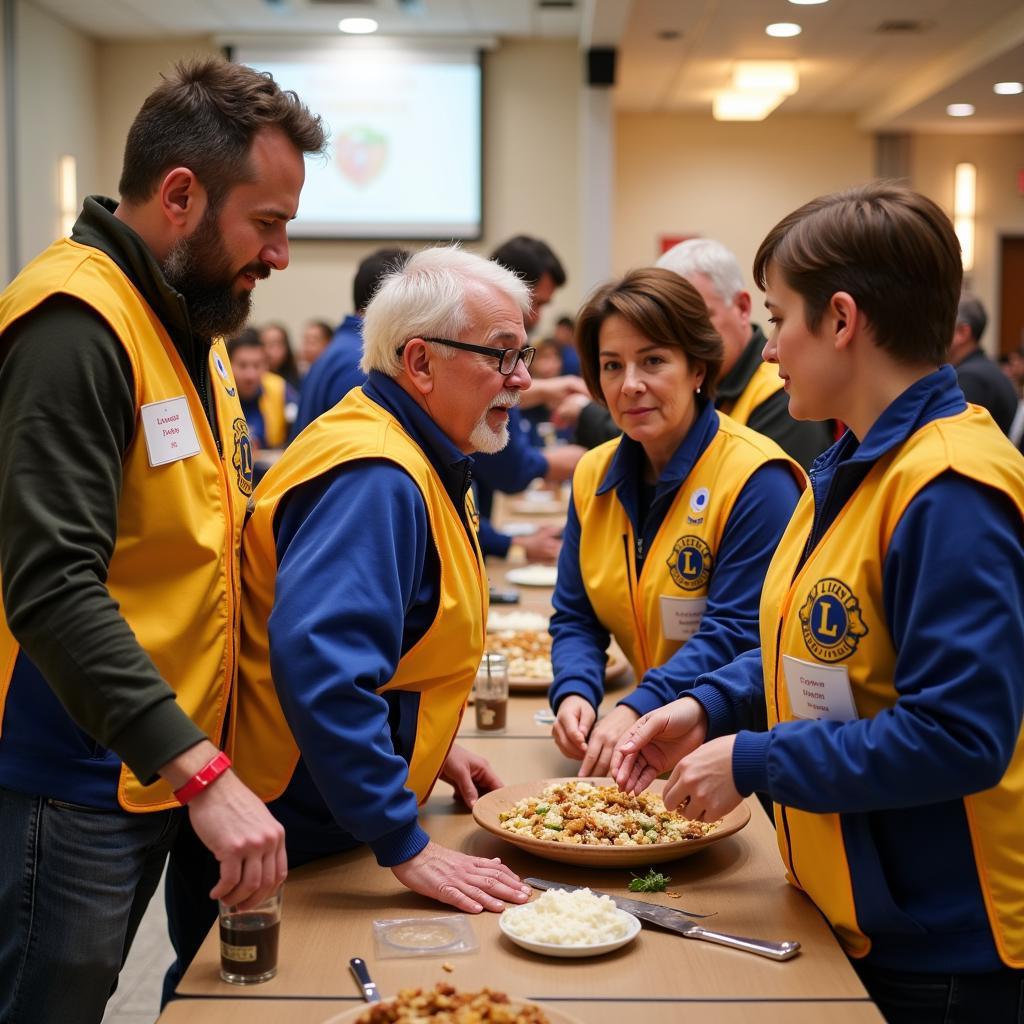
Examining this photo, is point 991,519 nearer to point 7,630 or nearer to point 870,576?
point 870,576

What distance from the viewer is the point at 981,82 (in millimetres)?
9914

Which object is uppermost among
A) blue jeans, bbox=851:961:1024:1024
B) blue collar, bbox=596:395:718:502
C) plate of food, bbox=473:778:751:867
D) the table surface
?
blue collar, bbox=596:395:718:502

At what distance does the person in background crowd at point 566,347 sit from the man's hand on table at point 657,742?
5.51 meters

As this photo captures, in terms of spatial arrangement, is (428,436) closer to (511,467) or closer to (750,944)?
(750,944)

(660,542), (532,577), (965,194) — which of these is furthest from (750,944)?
(965,194)

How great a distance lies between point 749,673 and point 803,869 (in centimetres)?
41

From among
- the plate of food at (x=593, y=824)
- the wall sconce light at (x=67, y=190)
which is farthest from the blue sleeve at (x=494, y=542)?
the wall sconce light at (x=67, y=190)

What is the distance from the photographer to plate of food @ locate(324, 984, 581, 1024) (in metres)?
1.21

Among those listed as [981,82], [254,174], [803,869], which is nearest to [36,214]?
[981,82]

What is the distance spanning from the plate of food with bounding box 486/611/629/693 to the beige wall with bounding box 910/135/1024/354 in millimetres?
10685

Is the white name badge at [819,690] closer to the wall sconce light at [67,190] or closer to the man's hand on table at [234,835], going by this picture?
the man's hand on table at [234,835]

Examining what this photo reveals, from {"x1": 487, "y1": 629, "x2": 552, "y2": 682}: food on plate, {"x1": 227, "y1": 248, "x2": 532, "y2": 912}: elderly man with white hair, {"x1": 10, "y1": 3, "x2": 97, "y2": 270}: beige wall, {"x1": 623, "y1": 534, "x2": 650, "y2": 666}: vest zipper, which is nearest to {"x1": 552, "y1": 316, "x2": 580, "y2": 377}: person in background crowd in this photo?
{"x1": 10, "y1": 3, "x2": 97, "y2": 270}: beige wall

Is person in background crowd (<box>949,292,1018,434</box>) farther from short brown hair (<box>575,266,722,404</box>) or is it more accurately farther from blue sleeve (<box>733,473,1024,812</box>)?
blue sleeve (<box>733,473,1024,812</box>)

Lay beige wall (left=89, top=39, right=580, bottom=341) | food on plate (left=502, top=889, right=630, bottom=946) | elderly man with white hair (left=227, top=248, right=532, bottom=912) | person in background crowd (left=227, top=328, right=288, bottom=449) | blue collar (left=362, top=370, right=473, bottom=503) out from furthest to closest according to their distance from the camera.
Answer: beige wall (left=89, top=39, right=580, bottom=341)
person in background crowd (left=227, top=328, right=288, bottom=449)
blue collar (left=362, top=370, right=473, bottom=503)
elderly man with white hair (left=227, top=248, right=532, bottom=912)
food on plate (left=502, top=889, right=630, bottom=946)
